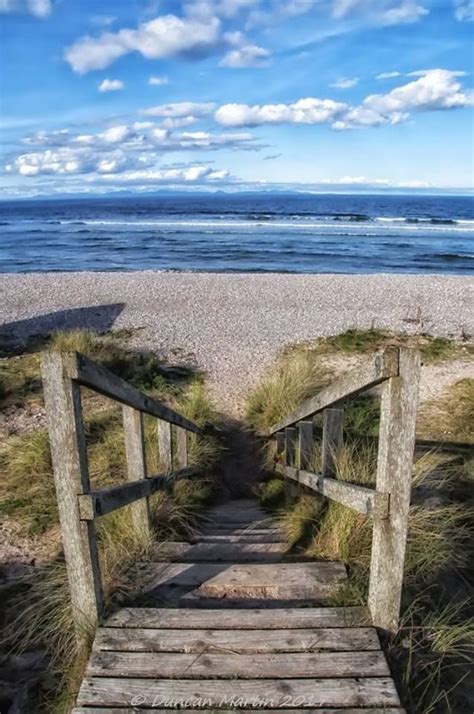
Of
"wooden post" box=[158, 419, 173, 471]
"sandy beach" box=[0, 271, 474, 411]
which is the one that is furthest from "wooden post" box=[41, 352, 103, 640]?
"sandy beach" box=[0, 271, 474, 411]

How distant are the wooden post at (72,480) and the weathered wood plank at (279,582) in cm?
65

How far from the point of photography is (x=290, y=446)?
247 inches

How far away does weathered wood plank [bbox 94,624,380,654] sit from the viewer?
2.80 m

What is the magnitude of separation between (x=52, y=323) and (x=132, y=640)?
1085cm

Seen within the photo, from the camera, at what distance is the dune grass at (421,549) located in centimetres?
298

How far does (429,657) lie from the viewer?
3.02 metres

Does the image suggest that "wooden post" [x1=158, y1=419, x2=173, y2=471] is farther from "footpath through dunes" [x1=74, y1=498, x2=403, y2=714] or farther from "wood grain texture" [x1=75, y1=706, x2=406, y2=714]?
"wood grain texture" [x1=75, y1=706, x2=406, y2=714]

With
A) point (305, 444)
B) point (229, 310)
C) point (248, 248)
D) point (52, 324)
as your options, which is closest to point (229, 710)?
point (305, 444)

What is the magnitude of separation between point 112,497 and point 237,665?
992mm

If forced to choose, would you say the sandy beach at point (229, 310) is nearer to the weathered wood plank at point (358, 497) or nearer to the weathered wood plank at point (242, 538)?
the weathered wood plank at point (242, 538)

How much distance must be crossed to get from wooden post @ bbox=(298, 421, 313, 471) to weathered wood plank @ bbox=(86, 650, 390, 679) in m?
2.57

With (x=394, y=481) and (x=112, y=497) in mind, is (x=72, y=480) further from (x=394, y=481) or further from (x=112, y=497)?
(x=394, y=481)

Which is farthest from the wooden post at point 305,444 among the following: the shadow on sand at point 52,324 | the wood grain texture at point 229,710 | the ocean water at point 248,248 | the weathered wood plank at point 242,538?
the ocean water at point 248,248

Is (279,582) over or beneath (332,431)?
beneath
